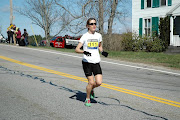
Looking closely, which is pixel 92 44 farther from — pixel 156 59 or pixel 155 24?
pixel 155 24

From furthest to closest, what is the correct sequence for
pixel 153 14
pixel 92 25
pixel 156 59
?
pixel 153 14 → pixel 156 59 → pixel 92 25

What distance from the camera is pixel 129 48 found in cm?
2200

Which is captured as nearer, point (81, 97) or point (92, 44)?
point (92, 44)

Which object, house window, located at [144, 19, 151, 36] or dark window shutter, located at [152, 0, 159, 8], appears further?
house window, located at [144, 19, 151, 36]

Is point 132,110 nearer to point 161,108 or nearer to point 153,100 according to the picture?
point 161,108

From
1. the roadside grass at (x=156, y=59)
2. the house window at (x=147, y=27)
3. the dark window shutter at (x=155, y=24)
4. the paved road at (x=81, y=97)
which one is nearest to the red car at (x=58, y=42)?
the house window at (x=147, y=27)

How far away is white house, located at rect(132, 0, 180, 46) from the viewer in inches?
891

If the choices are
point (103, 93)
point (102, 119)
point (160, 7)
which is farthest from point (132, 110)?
point (160, 7)

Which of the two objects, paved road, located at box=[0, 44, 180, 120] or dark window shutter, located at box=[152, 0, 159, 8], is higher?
dark window shutter, located at box=[152, 0, 159, 8]

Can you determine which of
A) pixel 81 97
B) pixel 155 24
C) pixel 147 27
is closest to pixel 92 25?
pixel 81 97

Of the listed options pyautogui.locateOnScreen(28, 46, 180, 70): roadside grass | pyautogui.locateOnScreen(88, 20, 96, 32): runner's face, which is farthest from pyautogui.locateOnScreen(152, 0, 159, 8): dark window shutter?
pyautogui.locateOnScreen(88, 20, 96, 32): runner's face

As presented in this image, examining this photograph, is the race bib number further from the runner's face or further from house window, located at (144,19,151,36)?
house window, located at (144,19,151,36)

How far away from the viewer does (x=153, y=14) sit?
2503 centimetres

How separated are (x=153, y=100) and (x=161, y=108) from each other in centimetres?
67
